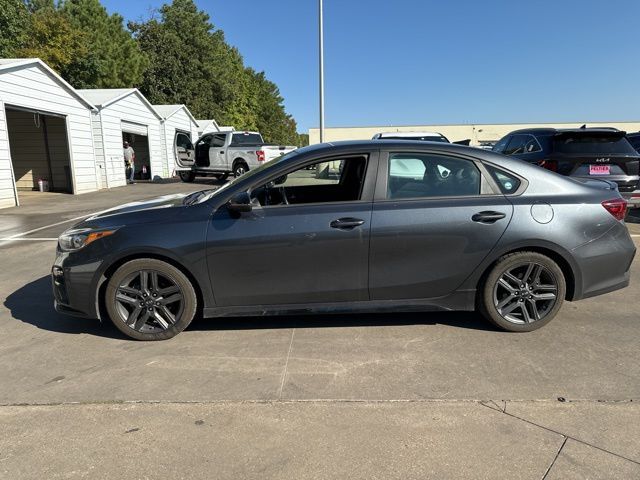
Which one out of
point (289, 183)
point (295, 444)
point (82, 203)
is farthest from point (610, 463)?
point (82, 203)

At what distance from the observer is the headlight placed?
3.75 meters

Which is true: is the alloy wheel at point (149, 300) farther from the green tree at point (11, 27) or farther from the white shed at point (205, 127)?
the green tree at point (11, 27)

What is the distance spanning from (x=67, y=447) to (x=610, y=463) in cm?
290

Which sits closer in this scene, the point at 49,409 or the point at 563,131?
the point at 49,409

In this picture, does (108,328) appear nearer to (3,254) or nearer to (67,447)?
(67,447)

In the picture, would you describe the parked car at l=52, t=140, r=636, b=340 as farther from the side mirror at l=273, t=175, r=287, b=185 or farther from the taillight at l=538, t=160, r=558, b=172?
the taillight at l=538, t=160, r=558, b=172

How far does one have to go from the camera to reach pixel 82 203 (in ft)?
46.3

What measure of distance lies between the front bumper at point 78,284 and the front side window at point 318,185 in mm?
1447

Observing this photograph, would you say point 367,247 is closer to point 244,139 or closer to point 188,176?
point 244,139

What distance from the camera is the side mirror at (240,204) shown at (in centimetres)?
364

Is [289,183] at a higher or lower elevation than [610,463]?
higher

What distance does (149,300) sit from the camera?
3814 mm

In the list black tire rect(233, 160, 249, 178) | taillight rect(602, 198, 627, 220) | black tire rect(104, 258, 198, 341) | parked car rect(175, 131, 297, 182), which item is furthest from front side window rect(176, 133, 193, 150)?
taillight rect(602, 198, 627, 220)

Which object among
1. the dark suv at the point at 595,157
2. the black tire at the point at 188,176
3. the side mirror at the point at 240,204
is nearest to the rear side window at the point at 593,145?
the dark suv at the point at 595,157
